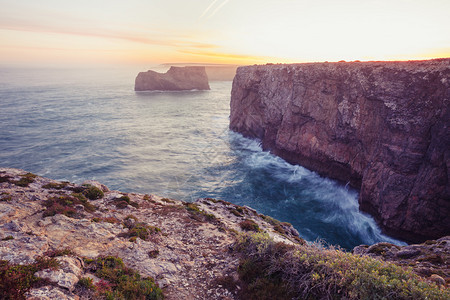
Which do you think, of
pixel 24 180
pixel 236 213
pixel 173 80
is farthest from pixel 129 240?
pixel 173 80

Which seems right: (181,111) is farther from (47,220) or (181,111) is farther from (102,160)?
(47,220)

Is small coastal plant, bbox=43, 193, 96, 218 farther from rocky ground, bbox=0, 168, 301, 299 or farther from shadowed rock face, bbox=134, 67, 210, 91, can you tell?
shadowed rock face, bbox=134, 67, 210, 91

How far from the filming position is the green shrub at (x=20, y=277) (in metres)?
7.07

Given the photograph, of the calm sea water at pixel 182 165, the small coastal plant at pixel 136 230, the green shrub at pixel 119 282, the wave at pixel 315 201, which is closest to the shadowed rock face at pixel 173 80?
the calm sea water at pixel 182 165

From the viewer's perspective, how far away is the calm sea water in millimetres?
32844

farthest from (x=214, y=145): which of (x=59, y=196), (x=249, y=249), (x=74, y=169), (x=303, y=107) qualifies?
(x=249, y=249)

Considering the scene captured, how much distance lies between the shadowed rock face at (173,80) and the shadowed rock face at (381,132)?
12864cm

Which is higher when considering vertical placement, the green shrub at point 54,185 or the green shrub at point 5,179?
the green shrub at point 5,179

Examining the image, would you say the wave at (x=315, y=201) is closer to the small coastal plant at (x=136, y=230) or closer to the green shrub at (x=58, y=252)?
the small coastal plant at (x=136, y=230)

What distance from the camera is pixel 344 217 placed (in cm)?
3195

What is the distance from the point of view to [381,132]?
1172 inches

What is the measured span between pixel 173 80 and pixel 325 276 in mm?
169183

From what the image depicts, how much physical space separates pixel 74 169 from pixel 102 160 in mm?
5776

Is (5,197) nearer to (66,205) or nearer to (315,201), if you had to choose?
(66,205)
